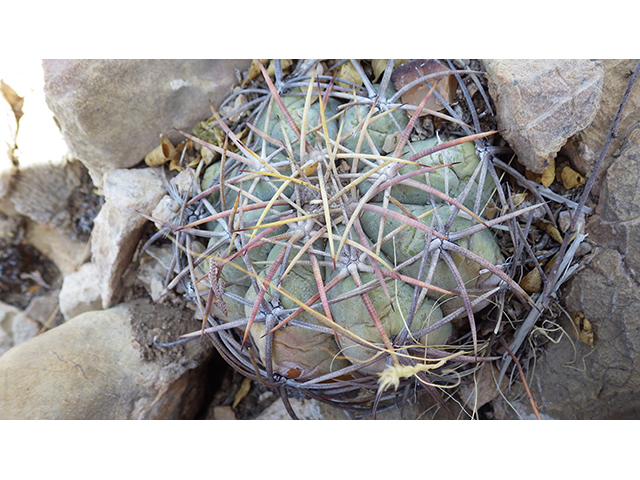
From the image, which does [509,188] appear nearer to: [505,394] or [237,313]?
[505,394]

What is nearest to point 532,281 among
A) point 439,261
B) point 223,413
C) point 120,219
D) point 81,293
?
point 439,261

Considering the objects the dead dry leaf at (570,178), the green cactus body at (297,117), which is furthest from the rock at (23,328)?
the dead dry leaf at (570,178)

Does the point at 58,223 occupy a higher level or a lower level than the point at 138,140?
lower

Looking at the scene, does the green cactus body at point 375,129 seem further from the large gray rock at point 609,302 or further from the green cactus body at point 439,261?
the large gray rock at point 609,302

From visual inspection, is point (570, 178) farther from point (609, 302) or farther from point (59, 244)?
point (59, 244)

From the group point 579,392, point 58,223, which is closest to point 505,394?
point 579,392

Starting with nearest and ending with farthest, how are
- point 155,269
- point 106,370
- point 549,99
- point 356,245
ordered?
point 356,245
point 549,99
point 106,370
point 155,269
